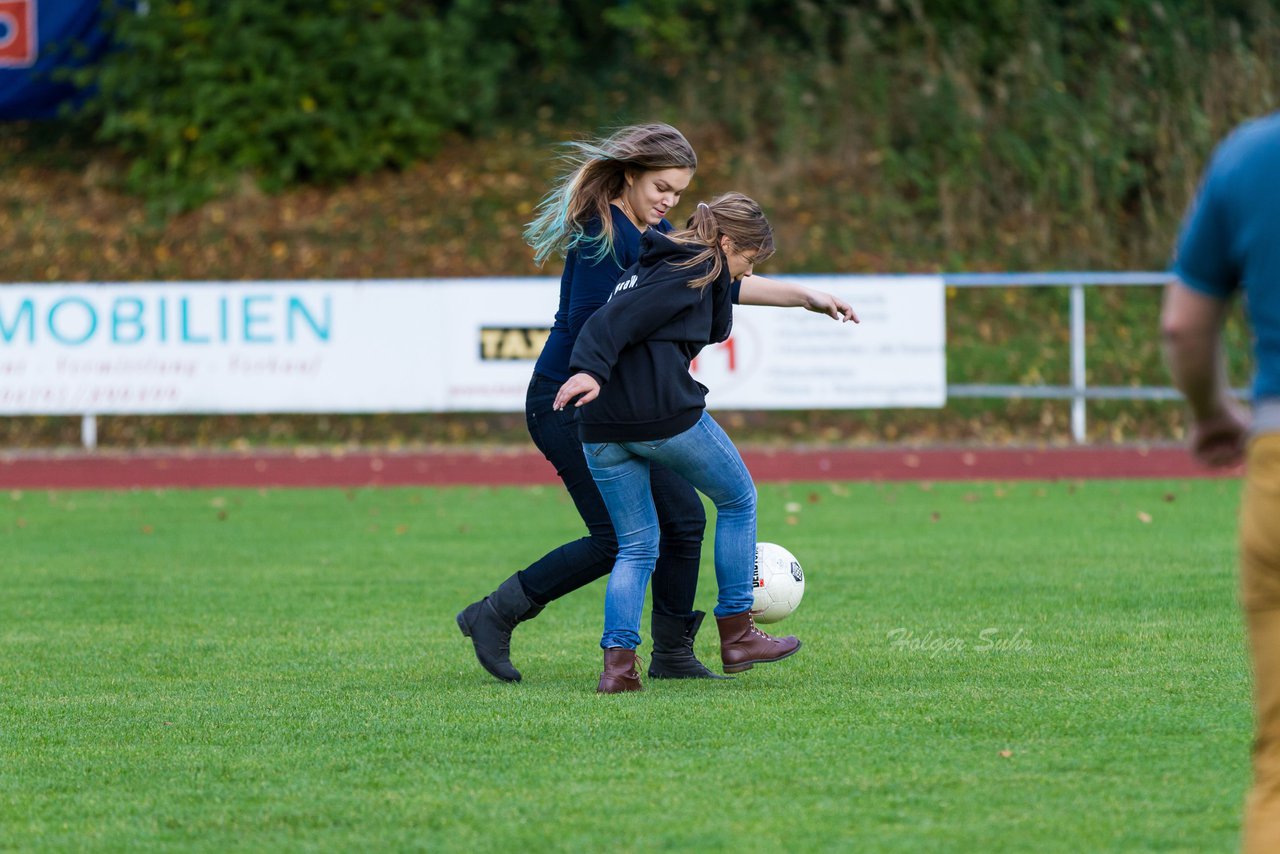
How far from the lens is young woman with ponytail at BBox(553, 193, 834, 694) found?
17.8ft

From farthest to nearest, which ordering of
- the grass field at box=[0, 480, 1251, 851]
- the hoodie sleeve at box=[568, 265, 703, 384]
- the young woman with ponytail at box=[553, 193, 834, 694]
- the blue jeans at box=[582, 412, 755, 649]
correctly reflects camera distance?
the blue jeans at box=[582, 412, 755, 649] → the young woman with ponytail at box=[553, 193, 834, 694] → the hoodie sleeve at box=[568, 265, 703, 384] → the grass field at box=[0, 480, 1251, 851]

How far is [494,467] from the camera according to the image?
15695mm

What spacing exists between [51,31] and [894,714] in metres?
20.7

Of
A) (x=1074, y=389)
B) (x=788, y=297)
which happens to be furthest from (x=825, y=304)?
(x=1074, y=389)

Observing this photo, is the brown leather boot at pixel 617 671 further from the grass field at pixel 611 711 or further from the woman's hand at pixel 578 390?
the woman's hand at pixel 578 390

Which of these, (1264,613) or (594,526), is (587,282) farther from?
(1264,613)

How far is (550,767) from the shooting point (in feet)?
15.1

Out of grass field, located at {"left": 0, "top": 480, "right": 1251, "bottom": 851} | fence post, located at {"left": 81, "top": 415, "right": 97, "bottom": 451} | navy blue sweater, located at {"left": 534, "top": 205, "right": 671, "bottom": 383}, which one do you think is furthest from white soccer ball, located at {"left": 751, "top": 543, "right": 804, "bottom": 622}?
fence post, located at {"left": 81, "top": 415, "right": 97, "bottom": 451}

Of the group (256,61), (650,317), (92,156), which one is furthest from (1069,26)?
(650,317)

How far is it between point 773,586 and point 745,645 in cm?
48

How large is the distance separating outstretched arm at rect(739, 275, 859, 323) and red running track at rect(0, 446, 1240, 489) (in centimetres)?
896

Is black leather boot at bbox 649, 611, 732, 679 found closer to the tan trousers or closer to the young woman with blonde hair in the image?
the young woman with blonde hair

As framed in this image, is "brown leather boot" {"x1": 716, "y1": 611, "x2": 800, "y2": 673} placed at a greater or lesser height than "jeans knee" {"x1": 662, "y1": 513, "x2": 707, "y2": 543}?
lesser

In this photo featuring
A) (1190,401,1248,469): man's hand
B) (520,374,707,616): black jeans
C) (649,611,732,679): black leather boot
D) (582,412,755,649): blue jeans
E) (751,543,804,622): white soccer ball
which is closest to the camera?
(1190,401,1248,469): man's hand
